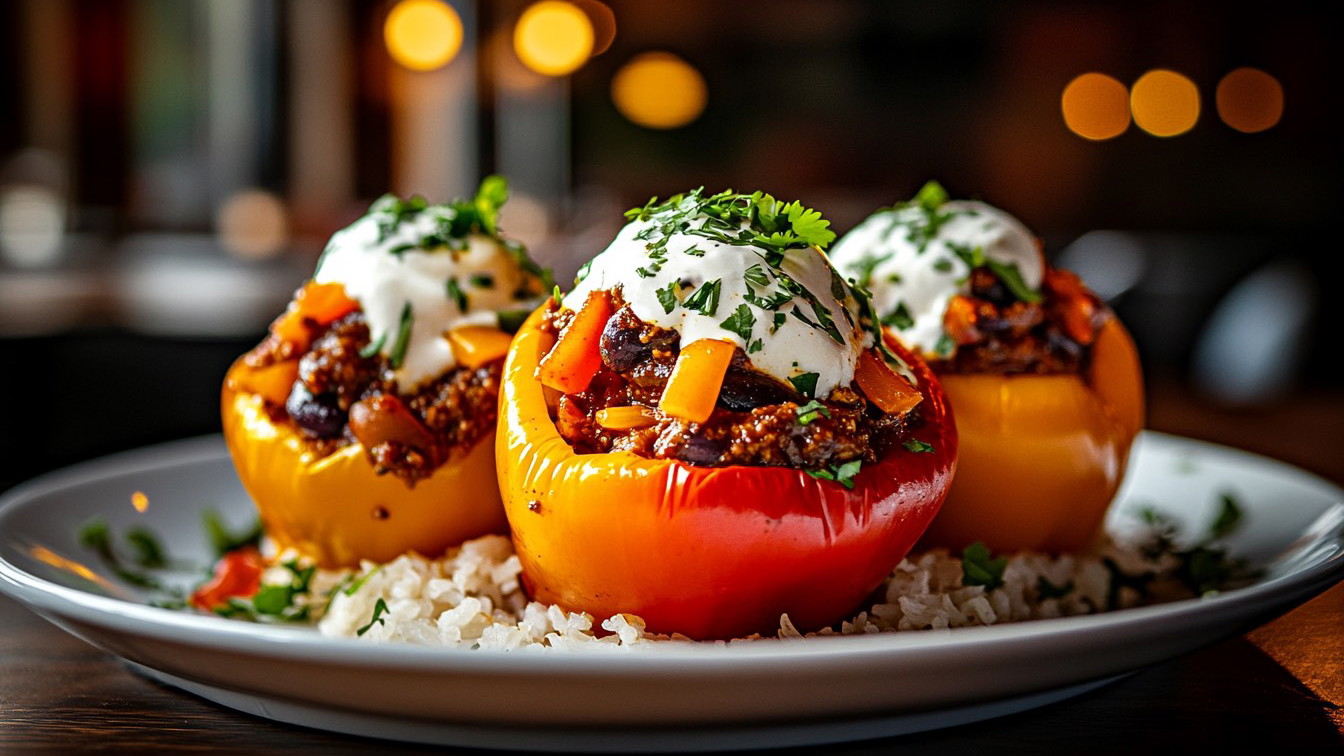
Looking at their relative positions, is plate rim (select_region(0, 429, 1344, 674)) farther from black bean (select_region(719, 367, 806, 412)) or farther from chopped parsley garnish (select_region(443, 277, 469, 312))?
chopped parsley garnish (select_region(443, 277, 469, 312))

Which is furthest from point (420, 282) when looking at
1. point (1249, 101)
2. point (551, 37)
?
point (1249, 101)

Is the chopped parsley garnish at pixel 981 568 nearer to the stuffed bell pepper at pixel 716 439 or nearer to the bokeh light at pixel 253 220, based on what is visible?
the stuffed bell pepper at pixel 716 439

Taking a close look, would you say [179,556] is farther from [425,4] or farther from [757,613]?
[425,4]

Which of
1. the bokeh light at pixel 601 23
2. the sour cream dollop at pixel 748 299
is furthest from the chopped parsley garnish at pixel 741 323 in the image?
the bokeh light at pixel 601 23

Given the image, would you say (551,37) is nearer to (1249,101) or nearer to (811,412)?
(1249,101)

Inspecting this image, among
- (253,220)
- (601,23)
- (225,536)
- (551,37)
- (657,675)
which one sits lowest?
(253,220)

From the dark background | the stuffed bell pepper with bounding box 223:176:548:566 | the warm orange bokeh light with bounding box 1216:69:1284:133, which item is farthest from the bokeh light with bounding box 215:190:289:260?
the stuffed bell pepper with bounding box 223:176:548:566

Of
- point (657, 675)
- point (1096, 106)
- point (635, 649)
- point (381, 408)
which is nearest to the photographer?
point (657, 675)
